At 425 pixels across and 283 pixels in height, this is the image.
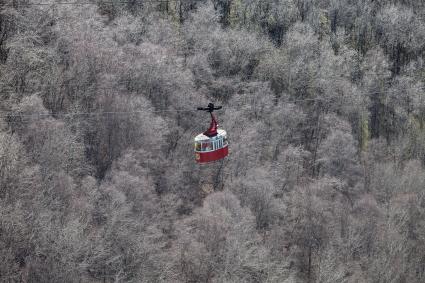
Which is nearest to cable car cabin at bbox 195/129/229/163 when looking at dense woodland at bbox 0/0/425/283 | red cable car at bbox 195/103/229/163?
red cable car at bbox 195/103/229/163

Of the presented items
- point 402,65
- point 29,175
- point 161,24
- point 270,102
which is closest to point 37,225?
point 29,175

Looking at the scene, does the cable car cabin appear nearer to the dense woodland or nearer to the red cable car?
the red cable car

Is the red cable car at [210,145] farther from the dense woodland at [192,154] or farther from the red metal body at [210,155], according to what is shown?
the dense woodland at [192,154]

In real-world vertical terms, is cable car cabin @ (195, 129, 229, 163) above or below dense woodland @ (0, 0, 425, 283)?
above

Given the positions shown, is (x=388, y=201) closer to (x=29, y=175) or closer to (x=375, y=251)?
(x=375, y=251)

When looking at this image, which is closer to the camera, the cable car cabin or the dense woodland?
the cable car cabin

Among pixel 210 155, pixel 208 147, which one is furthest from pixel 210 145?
pixel 210 155

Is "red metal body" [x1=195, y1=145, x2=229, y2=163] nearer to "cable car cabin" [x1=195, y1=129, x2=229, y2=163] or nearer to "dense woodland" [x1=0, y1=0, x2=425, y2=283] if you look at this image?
"cable car cabin" [x1=195, y1=129, x2=229, y2=163]

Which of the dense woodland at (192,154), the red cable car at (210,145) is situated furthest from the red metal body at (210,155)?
the dense woodland at (192,154)
